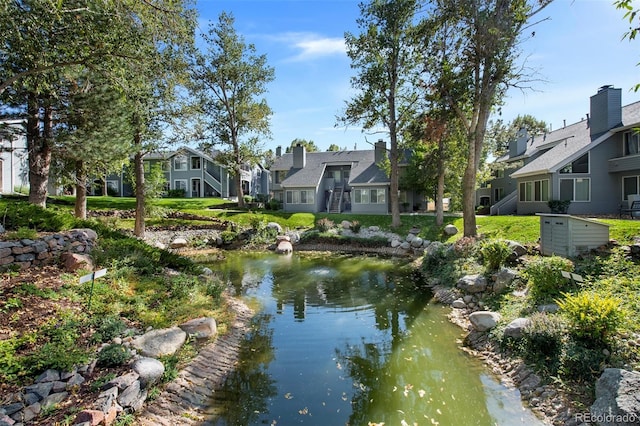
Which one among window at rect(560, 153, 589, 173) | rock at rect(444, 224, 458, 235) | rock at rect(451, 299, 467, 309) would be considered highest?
window at rect(560, 153, 589, 173)

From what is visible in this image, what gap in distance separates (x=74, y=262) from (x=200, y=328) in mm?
3692

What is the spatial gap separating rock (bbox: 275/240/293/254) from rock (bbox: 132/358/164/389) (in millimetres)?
14789

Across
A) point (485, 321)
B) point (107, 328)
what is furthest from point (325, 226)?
point (107, 328)

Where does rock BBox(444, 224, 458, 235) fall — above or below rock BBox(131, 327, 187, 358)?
above

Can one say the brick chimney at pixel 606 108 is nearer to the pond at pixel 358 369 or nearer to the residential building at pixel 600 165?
the residential building at pixel 600 165

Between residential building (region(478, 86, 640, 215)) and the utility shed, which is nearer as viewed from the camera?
the utility shed

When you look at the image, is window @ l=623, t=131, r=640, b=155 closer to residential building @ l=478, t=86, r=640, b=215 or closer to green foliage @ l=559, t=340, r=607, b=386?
residential building @ l=478, t=86, r=640, b=215

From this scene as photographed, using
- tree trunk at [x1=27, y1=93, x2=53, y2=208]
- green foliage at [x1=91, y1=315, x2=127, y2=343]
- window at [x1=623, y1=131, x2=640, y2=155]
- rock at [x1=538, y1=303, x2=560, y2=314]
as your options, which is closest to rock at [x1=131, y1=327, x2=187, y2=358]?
green foliage at [x1=91, y1=315, x2=127, y2=343]

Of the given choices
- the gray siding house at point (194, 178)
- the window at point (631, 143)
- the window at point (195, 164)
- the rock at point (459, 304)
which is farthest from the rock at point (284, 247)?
the window at point (195, 164)

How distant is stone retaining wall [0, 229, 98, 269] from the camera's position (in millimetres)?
7586

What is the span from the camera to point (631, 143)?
62.4 feet

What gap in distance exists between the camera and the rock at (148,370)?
17.0ft

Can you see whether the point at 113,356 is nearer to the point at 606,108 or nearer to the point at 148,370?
the point at 148,370

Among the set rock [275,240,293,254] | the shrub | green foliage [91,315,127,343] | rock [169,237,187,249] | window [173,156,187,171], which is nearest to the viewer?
green foliage [91,315,127,343]
